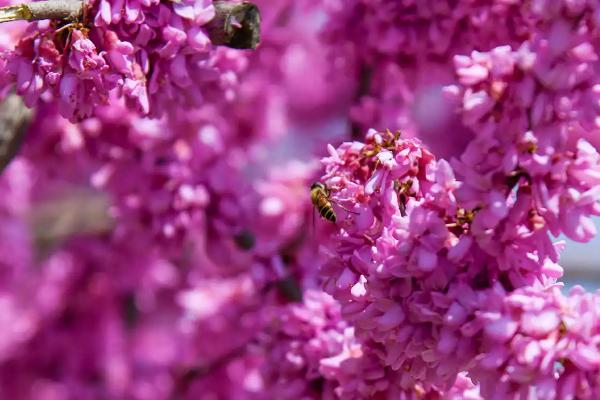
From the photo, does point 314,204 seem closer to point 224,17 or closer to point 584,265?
point 224,17

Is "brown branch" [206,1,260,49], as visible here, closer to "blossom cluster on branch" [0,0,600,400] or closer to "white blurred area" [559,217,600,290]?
"blossom cluster on branch" [0,0,600,400]

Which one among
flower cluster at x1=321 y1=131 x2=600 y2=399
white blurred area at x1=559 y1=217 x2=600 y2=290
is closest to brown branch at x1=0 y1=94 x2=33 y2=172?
flower cluster at x1=321 y1=131 x2=600 y2=399

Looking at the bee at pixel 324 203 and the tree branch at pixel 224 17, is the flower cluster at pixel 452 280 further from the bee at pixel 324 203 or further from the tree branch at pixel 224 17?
the tree branch at pixel 224 17

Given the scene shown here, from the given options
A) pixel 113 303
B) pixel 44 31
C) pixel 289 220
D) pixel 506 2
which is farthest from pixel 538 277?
pixel 113 303

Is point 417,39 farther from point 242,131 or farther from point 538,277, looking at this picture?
point 242,131

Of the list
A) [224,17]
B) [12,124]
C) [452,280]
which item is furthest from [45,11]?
[452,280]

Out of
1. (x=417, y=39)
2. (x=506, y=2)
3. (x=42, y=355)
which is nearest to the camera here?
(x=506, y=2)
